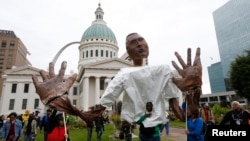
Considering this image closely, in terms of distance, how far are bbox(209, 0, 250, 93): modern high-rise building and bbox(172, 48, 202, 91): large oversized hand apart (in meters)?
68.5

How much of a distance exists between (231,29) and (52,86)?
81.8 m

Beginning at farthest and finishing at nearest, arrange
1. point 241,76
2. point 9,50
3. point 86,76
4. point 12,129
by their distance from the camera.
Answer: point 9,50 → point 86,76 → point 241,76 → point 12,129

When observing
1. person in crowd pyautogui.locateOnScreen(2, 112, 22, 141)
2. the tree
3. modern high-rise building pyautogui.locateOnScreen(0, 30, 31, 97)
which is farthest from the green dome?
person in crowd pyautogui.locateOnScreen(2, 112, 22, 141)

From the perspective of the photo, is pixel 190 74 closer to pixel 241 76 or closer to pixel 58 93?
pixel 58 93

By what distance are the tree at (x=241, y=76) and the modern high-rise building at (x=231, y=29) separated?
129ft

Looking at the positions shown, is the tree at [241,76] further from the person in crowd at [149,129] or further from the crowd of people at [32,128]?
the person in crowd at [149,129]

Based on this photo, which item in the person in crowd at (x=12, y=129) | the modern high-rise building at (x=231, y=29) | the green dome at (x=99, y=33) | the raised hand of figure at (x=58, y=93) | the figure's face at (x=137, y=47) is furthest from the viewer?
the modern high-rise building at (x=231, y=29)

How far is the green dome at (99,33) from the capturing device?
60.5 metres

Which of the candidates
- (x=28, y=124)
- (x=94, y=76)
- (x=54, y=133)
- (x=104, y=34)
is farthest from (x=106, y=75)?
(x=54, y=133)

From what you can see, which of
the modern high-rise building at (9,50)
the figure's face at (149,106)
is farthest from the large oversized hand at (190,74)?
the modern high-rise building at (9,50)

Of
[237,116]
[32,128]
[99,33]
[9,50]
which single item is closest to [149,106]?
[237,116]

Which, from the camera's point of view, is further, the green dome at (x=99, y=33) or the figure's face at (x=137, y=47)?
the green dome at (x=99, y=33)

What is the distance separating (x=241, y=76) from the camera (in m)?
27.2

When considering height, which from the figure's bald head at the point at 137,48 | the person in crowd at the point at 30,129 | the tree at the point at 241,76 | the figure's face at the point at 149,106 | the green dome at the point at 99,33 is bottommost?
the person in crowd at the point at 30,129
